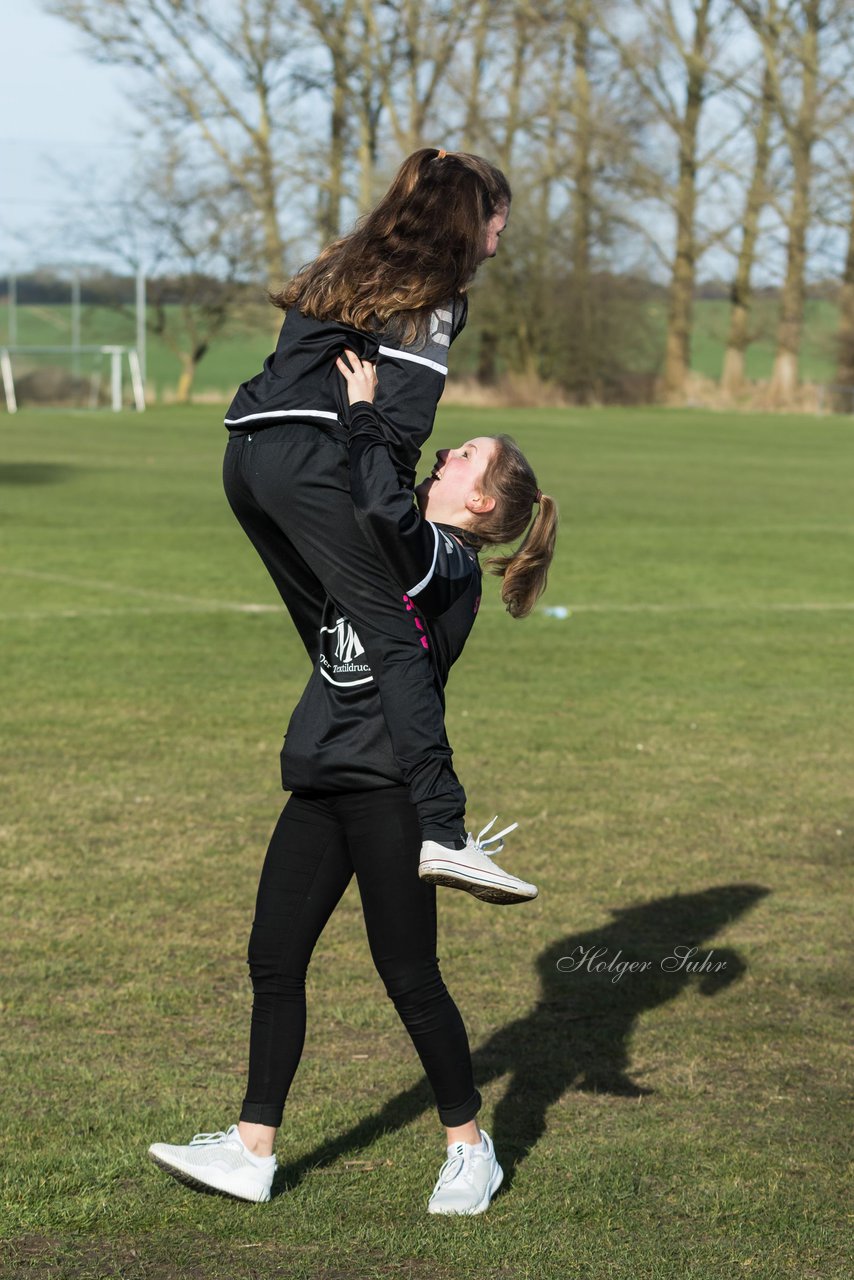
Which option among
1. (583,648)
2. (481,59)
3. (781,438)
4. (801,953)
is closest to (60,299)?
(481,59)

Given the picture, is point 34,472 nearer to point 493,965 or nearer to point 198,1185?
point 493,965

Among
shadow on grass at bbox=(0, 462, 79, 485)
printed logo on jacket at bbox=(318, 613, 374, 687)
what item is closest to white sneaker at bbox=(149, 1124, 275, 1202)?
printed logo on jacket at bbox=(318, 613, 374, 687)

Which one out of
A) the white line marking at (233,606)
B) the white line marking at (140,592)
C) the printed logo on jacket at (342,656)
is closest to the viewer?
the printed logo on jacket at (342,656)

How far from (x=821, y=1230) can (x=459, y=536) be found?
5.16ft

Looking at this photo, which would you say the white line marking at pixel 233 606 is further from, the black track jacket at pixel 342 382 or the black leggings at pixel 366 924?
the black track jacket at pixel 342 382

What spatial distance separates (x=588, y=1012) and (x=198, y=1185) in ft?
5.20

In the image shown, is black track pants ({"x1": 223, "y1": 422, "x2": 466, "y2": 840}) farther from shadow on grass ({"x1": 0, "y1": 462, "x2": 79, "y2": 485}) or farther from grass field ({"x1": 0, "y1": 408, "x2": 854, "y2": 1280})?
shadow on grass ({"x1": 0, "y1": 462, "x2": 79, "y2": 485})

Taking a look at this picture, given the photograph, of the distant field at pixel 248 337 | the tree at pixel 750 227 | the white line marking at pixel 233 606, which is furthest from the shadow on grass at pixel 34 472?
the tree at pixel 750 227

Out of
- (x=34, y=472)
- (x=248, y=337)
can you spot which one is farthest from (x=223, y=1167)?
(x=248, y=337)

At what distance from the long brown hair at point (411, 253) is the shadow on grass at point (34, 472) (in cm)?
2074

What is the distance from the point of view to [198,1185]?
11.0 feet

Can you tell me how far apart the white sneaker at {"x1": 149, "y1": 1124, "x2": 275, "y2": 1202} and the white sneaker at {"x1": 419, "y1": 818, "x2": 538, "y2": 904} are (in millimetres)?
767

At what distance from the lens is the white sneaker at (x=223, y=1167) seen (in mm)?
3342

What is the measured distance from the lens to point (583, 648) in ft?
36.1
